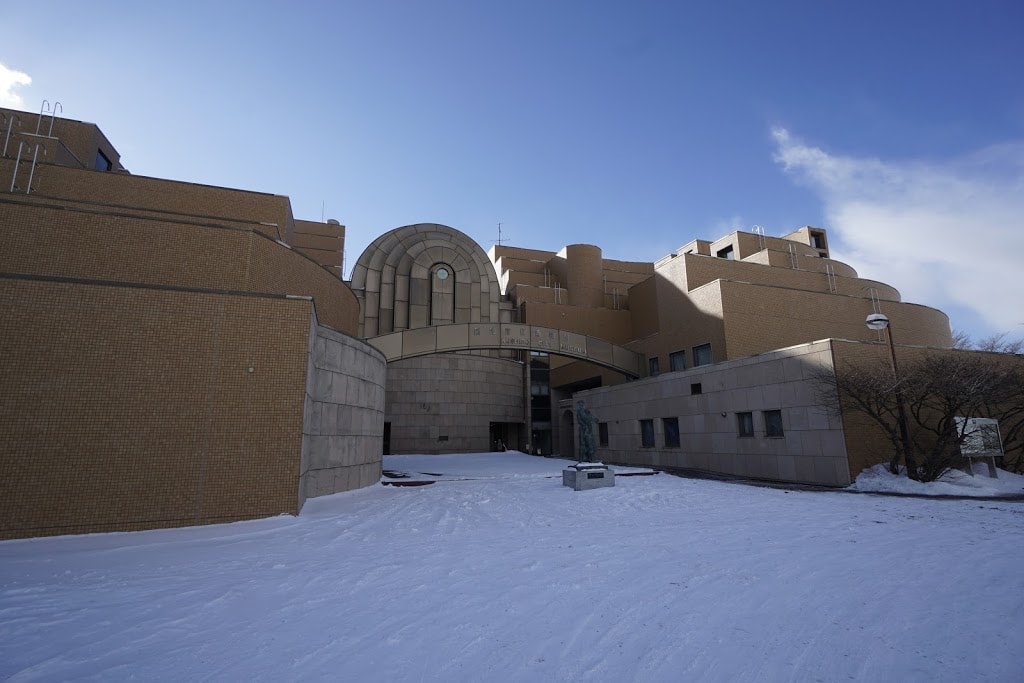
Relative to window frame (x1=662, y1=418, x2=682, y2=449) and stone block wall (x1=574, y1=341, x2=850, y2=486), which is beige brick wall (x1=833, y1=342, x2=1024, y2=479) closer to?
stone block wall (x1=574, y1=341, x2=850, y2=486)

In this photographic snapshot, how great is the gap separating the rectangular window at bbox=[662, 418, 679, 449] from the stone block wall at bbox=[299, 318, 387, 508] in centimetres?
1511

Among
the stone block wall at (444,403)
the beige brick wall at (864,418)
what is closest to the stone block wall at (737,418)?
the beige brick wall at (864,418)

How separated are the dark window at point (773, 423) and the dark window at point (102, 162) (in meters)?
32.3

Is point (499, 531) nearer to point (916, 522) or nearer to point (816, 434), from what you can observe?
point (916, 522)

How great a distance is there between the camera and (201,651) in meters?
5.05

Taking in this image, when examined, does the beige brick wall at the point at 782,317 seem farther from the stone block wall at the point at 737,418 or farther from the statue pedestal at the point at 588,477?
the statue pedestal at the point at 588,477

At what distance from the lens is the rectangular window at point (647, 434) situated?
27.7 m

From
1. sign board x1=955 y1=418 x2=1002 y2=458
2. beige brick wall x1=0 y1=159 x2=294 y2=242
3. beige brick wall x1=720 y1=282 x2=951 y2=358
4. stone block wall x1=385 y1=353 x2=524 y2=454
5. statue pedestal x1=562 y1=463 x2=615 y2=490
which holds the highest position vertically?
beige brick wall x1=0 y1=159 x2=294 y2=242

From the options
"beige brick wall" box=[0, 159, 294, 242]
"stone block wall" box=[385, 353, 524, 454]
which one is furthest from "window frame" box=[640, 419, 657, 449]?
"beige brick wall" box=[0, 159, 294, 242]

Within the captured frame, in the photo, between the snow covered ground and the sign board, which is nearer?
the snow covered ground

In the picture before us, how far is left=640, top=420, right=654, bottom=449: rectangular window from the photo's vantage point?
91.0 feet

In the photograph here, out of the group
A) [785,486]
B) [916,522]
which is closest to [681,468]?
[785,486]

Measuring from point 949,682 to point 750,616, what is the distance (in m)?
1.80

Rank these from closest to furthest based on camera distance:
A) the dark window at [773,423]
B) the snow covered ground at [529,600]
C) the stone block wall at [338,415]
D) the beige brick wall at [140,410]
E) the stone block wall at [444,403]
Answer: the snow covered ground at [529,600], the beige brick wall at [140,410], the stone block wall at [338,415], the dark window at [773,423], the stone block wall at [444,403]
